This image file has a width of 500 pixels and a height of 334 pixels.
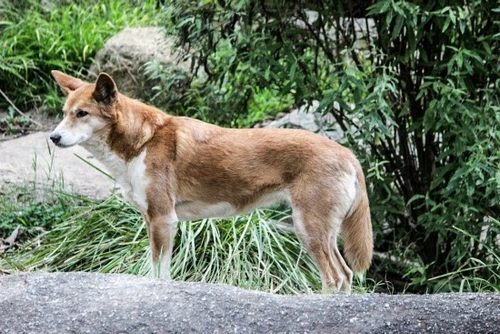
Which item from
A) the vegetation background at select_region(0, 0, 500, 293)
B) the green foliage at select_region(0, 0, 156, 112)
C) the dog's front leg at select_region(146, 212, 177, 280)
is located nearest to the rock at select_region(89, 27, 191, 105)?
the green foliage at select_region(0, 0, 156, 112)

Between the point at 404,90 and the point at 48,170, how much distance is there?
3430 mm

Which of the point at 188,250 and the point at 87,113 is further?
the point at 188,250

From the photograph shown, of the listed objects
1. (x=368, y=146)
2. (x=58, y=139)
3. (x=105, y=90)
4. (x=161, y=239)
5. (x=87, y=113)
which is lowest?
(x=161, y=239)

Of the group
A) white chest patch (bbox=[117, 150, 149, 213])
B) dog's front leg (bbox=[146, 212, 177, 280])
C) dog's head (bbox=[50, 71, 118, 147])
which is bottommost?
dog's front leg (bbox=[146, 212, 177, 280])

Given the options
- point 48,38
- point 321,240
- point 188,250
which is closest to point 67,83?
point 188,250

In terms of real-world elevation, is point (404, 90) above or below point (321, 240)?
above

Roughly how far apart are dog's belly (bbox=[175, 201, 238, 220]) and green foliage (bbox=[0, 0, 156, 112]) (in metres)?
4.34

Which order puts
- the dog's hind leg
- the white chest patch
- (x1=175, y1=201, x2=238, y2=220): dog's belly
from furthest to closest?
(x1=175, y1=201, x2=238, y2=220): dog's belly < the white chest patch < the dog's hind leg

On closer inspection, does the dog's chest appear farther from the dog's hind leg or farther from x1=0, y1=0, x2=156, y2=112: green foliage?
x1=0, y1=0, x2=156, y2=112: green foliage

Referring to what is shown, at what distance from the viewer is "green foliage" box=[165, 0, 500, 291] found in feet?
21.9

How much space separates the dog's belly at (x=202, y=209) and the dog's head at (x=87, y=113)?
757 mm

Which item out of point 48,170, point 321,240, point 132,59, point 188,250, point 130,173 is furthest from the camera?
point 132,59

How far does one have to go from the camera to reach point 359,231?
624 cm

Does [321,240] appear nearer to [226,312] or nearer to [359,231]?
[359,231]
